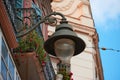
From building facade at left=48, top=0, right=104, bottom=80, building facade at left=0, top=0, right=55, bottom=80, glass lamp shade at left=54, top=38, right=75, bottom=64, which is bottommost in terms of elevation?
building facade at left=48, top=0, right=104, bottom=80

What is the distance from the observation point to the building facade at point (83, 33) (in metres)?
40.7

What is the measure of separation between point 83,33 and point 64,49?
2626cm

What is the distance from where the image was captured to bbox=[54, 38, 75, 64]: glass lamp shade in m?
15.6

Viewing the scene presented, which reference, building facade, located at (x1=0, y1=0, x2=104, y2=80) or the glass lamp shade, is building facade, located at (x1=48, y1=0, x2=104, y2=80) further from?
the glass lamp shade

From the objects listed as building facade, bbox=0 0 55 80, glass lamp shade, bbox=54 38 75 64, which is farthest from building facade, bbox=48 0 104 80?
glass lamp shade, bbox=54 38 75 64

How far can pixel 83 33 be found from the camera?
41.9 metres

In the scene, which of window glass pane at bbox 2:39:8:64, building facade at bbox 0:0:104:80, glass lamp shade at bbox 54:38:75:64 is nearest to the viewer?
glass lamp shade at bbox 54:38:75:64

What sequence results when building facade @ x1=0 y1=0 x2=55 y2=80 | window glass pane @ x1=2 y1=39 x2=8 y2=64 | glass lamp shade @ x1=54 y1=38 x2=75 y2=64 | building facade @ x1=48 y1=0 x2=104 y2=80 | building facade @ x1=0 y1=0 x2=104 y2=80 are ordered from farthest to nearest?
building facade @ x1=48 y1=0 x2=104 y2=80
building facade @ x1=0 y1=0 x2=104 y2=80
building facade @ x1=0 y1=0 x2=55 y2=80
window glass pane @ x1=2 y1=39 x2=8 y2=64
glass lamp shade @ x1=54 y1=38 x2=75 y2=64

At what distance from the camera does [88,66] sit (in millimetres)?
41094

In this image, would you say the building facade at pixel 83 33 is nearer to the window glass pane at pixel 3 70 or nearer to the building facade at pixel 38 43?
the building facade at pixel 38 43

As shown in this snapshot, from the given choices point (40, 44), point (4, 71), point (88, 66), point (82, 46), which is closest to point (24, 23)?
point (40, 44)

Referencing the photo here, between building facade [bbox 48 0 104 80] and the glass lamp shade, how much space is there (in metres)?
23.9

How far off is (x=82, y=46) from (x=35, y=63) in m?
6.38

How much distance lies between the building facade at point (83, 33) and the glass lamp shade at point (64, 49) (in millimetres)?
23930
